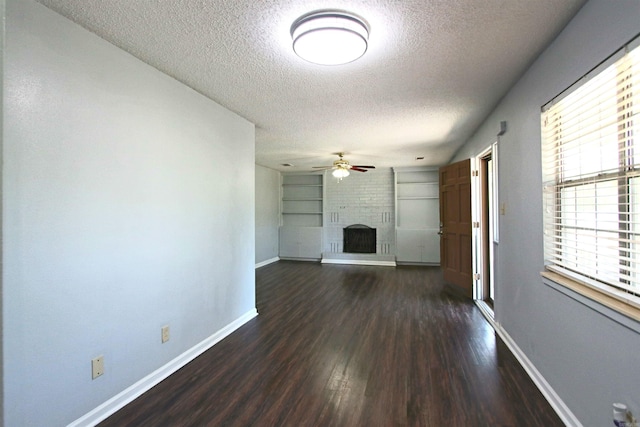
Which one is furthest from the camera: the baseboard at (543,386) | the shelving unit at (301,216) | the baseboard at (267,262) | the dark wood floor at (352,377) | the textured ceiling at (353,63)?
the shelving unit at (301,216)

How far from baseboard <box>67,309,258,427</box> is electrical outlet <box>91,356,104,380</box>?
0.20m

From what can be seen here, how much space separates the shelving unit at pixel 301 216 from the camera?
26.7 feet

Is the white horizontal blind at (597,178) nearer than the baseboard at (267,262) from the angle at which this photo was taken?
Yes

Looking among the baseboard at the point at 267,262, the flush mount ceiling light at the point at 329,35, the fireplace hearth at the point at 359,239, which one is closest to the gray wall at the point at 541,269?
the flush mount ceiling light at the point at 329,35

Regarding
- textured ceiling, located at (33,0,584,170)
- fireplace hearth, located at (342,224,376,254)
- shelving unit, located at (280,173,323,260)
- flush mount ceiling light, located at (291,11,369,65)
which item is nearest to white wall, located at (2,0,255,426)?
textured ceiling, located at (33,0,584,170)

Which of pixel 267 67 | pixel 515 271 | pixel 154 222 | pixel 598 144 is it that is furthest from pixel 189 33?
pixel 515 271

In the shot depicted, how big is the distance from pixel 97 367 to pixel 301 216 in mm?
6633

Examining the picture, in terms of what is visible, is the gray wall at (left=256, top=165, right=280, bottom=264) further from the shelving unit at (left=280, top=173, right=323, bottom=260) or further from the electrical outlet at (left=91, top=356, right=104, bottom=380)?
the electrical outlet at (left=91, top=356, right=104, bottom=380)

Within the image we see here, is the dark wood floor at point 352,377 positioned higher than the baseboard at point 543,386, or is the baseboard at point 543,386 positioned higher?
the baseboard at point 543,386

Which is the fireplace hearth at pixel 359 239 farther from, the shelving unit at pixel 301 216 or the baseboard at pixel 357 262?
the shelving unit at pixel 301 216

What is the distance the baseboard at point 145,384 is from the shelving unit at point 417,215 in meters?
5.13

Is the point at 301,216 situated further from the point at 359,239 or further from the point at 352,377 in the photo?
the point at 352,377

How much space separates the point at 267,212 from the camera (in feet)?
25.6

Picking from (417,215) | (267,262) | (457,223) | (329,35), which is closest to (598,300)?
(329,35)
